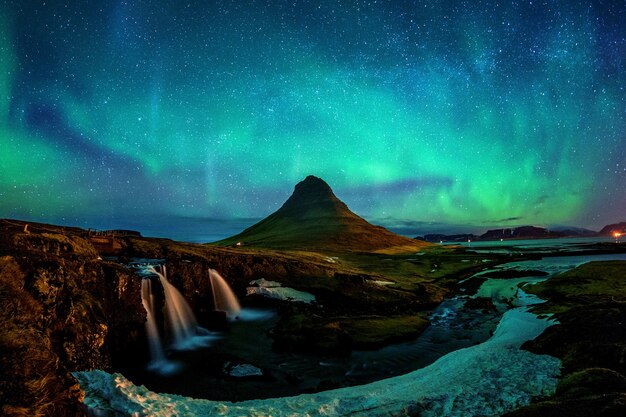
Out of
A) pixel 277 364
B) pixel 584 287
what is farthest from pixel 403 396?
pixel 584 287

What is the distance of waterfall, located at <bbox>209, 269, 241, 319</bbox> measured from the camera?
49.2m

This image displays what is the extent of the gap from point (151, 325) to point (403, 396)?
27237 mm

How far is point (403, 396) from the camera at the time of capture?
57.0 ft

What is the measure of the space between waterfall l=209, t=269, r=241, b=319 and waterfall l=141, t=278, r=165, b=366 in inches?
525

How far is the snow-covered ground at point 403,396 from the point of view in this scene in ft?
45.7

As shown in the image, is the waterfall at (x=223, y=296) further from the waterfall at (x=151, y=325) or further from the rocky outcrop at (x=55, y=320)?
the rocky outcrop at (x=55, y=320)

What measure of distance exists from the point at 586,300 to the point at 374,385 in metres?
37.2

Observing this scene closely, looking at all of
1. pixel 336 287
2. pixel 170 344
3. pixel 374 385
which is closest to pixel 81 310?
pixel 170 344

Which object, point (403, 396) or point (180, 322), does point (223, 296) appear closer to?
point (180, 322)

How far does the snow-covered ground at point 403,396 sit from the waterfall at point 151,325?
16.4m

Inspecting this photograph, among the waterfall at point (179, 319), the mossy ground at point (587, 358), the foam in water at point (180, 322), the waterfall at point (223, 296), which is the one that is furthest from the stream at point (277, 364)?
the mossy ground at point (587, 358)

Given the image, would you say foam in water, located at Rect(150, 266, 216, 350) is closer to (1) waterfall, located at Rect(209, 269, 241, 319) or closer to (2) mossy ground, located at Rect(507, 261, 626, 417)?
(1) waterfall, located at Rect(209, 269, 241, 319)

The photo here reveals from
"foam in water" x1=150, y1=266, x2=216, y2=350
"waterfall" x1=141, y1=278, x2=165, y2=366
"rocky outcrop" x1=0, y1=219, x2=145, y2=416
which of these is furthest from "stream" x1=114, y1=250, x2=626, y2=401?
"rocky outcrop" x1=0, y1=219, x2=145, y2=416

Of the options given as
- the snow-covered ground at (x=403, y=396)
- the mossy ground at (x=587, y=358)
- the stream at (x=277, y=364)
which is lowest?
the stream at (x=277, y=364)
